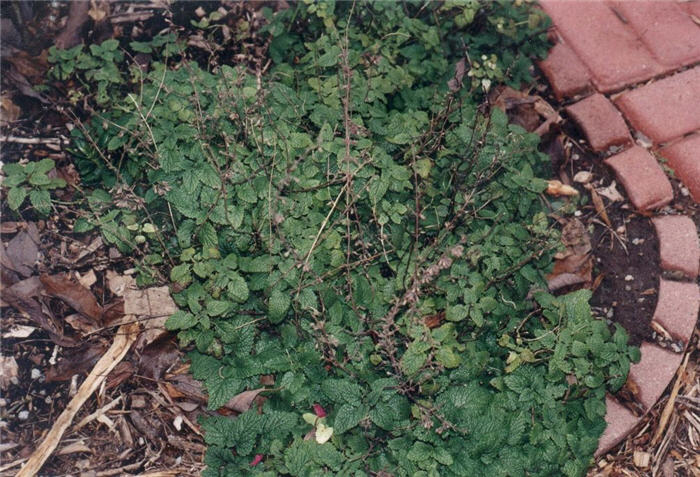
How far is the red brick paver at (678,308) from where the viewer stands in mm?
2691

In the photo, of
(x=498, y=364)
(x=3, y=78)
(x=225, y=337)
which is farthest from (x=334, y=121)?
(x=3, y=78)

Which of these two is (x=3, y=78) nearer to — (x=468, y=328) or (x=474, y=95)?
(x=474, y=95)

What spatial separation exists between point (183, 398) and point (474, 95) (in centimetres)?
190

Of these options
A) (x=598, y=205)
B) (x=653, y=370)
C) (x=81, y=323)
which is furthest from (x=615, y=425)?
(x=81, y=323)

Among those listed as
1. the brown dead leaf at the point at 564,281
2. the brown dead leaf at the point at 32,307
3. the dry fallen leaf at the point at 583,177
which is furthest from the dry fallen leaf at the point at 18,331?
the dry fallen leaf at the point at 583,177

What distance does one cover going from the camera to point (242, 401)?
247cm

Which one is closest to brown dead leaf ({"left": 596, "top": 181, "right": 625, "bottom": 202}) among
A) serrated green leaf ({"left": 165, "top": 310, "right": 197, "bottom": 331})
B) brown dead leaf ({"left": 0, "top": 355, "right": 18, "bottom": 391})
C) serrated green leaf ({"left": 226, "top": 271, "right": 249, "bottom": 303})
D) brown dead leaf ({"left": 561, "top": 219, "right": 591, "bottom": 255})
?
brown dead leaf ({"left": 561, "top": 219, "right": 591, "bottom": 255})

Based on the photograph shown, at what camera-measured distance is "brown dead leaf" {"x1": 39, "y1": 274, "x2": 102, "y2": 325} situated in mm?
2650

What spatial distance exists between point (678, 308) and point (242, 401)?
1865mm

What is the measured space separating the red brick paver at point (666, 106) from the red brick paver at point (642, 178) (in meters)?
0.16

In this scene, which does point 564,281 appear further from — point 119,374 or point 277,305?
point 119,374

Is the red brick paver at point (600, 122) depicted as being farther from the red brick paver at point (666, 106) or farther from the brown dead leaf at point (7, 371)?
the brown dead leaf at point (7, 371)

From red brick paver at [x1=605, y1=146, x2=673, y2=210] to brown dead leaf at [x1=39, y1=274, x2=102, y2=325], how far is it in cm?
242

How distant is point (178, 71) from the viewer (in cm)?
287
